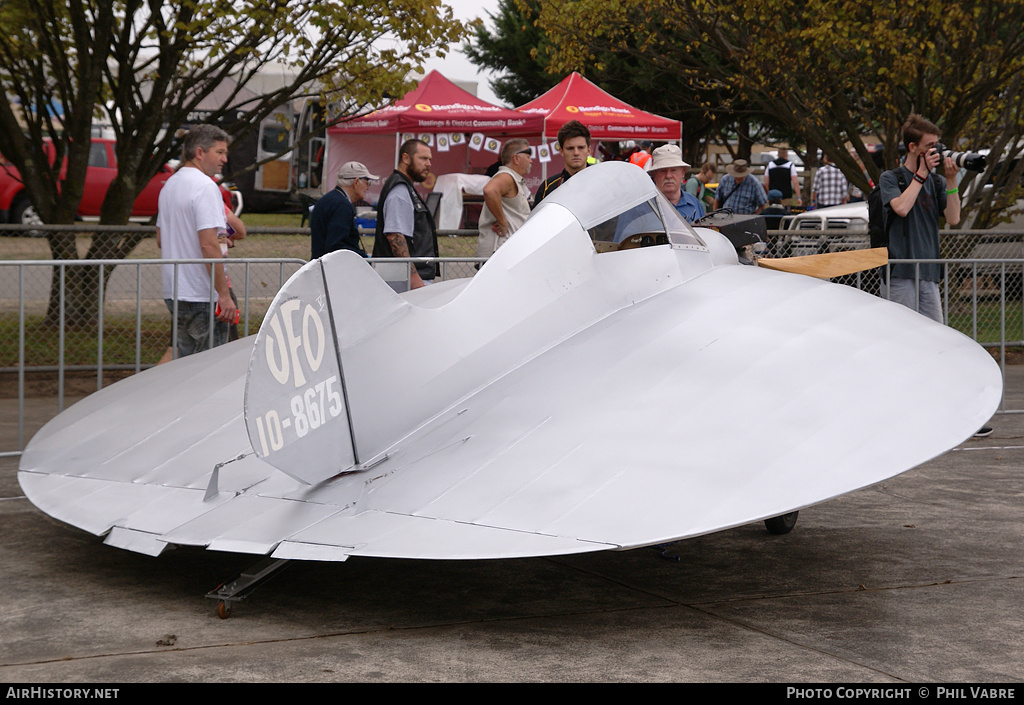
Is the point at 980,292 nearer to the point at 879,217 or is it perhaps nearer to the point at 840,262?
the point at 879,217

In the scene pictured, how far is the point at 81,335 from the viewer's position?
9.48m

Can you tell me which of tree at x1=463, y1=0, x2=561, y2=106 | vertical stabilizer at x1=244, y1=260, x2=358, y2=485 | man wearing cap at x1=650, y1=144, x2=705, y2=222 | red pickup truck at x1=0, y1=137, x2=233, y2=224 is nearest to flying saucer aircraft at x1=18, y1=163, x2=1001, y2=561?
vertical stabilizer at x1=244, y1=260, x2=358, y2=485

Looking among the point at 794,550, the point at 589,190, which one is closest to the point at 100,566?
the point at 589,190

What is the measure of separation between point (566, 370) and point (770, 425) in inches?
38.3

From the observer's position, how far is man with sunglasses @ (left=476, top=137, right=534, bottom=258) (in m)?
9.12

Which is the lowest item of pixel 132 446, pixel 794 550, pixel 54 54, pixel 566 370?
pixel 794 550

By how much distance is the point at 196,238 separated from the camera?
782 centimetres

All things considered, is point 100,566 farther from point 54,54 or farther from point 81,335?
point 54,54

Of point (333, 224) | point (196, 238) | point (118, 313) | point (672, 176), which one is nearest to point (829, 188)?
point (672, 176)

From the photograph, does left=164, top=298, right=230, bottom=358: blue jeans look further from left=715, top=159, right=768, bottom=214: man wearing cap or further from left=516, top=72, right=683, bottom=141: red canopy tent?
left=516, top=72, right=683, bottom=141: red canopy tent

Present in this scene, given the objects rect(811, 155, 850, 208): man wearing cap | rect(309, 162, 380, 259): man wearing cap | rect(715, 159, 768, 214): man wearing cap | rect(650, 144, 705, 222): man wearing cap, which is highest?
rect(811, 155, 850, 208): man wearing cap

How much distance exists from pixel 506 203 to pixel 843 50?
26.4 ft

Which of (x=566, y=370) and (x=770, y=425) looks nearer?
(x=770, y=425)

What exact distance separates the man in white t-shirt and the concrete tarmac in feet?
6.36
